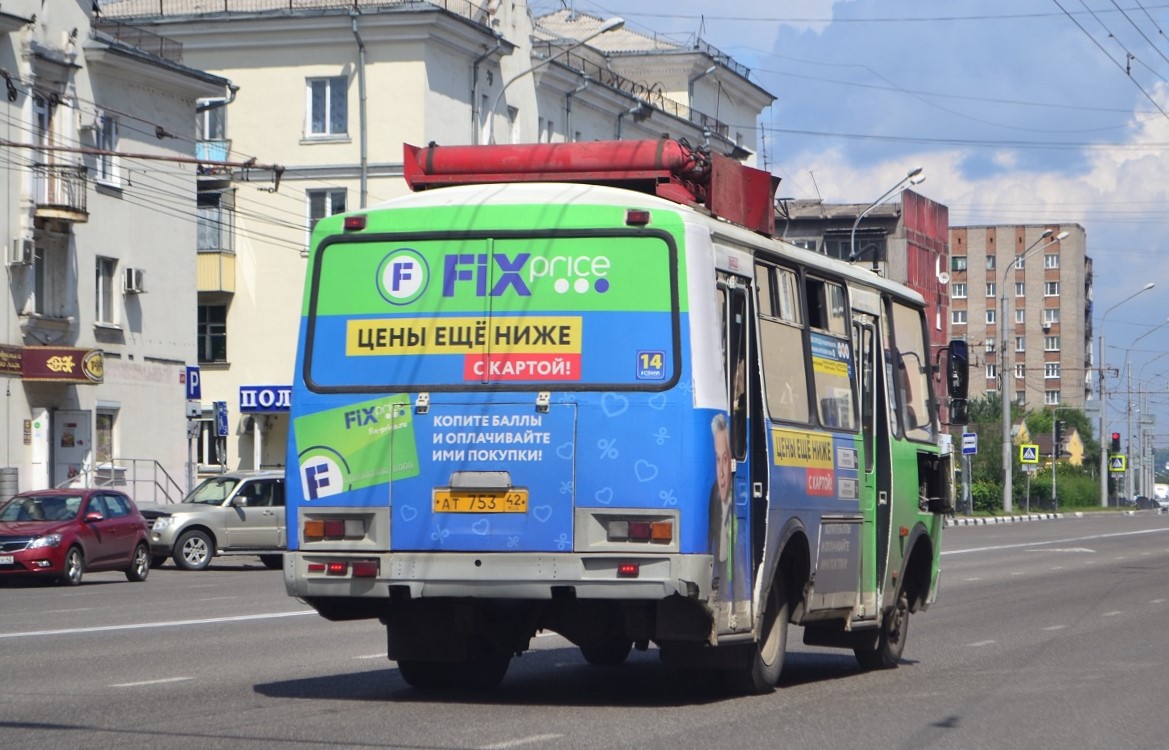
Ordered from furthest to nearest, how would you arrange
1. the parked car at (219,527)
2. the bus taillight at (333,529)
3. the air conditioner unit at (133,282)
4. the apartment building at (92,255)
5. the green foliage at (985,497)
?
1. the green foliage at (985,497)
2. the air conditioner unit at (133,282)
3. the apartment building at (92,255)
4. the parked car at (219,527)
5. the bus taillight at (333,529)

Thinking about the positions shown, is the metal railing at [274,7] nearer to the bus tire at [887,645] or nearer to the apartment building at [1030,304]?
the bus tire at [887,645]

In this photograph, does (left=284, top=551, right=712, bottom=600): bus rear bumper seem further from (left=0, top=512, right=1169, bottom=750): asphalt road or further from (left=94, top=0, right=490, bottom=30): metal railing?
(left=94, top=0, right=490, bottom=30): metal railing

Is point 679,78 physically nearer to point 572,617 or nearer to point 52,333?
point 52,333

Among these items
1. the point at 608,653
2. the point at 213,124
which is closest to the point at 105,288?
the point at 213,124

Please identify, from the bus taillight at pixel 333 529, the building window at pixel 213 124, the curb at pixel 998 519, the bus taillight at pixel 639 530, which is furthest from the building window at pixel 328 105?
the bus taillight at pixel 639 530

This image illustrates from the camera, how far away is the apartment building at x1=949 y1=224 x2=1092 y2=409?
15112cm

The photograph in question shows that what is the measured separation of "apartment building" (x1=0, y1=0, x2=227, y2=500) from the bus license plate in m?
26.3

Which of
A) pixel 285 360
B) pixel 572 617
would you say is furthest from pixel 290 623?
pixel 285 360

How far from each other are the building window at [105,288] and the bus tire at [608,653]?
28.3 meters

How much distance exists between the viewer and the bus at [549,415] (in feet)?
33.6

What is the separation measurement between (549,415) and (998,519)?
5614 cm

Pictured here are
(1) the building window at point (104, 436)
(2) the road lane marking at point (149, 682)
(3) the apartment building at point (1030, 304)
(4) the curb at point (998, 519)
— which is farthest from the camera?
(3) the apartment building at point (1030, 304)

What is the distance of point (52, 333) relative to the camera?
38094 mm

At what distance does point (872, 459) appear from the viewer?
1345cm
